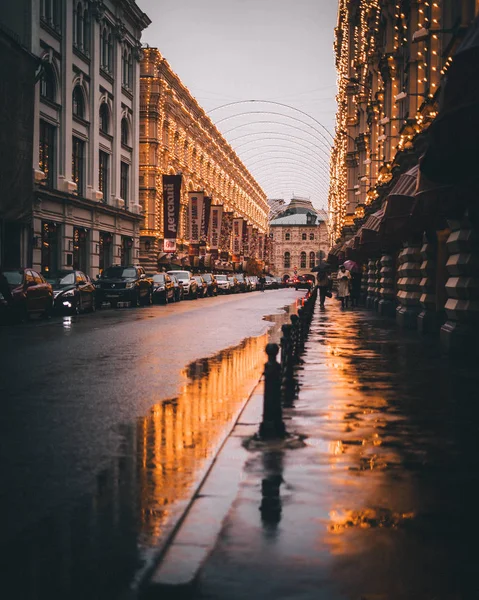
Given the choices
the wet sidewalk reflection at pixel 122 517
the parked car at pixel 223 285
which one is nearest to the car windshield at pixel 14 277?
the wet sidewalk reflection at pixel 122 517

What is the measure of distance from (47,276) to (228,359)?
18859 millimetres

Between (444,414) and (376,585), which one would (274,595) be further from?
(444,414)

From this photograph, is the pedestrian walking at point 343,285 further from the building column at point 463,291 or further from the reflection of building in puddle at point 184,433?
the reflection of building in puddle at point 184,433

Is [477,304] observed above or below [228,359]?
above

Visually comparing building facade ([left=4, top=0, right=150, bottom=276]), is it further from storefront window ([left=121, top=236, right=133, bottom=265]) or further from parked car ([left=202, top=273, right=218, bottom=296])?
parked car ([left=202, top=273, right=218, bottom=296])

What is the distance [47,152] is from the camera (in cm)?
4241

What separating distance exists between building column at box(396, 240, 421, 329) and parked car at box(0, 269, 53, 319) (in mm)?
10865

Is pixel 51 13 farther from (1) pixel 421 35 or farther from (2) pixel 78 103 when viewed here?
(1) pixel 421 35

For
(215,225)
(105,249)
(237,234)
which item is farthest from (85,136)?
(237,234)

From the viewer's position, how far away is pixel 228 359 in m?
14.9

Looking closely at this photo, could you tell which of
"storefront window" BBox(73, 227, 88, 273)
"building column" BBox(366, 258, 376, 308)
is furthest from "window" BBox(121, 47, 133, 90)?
"building column" BBox(366, 258, 376, 308)

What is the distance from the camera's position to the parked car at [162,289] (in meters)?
44.4

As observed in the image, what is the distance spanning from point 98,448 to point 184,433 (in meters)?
0.95

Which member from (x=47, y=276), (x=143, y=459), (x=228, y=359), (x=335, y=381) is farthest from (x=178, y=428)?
(x=47, y=276)
